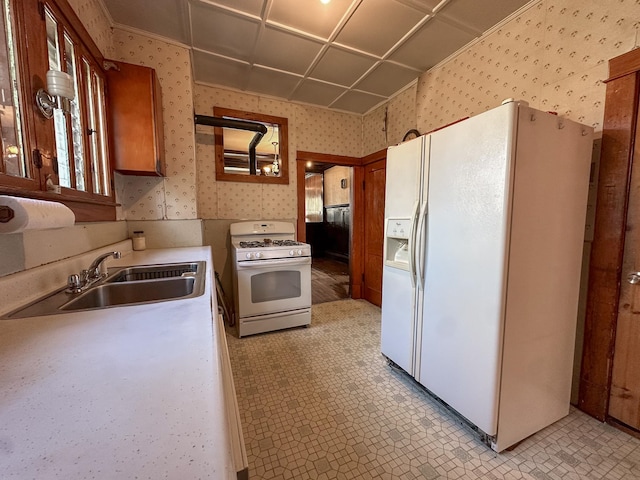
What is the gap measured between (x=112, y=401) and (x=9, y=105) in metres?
1.21

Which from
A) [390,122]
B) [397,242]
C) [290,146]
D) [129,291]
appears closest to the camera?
[129,291]

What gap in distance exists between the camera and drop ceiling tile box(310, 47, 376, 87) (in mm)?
2369

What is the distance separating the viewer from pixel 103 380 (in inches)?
20.4

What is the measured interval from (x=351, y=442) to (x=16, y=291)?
1.61m

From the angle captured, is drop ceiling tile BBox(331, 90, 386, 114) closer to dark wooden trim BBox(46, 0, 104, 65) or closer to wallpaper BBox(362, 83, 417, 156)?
wallpaper BBox(362, 83, 417, 156)

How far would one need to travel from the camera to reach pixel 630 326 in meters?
1.43

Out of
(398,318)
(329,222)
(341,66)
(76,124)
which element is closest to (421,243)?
(398,318)

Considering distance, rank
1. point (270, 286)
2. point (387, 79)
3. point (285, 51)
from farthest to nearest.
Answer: point (387, 79) → point (270, 286) → point (285, 51)

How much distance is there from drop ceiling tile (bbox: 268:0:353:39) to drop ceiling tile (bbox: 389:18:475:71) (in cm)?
67

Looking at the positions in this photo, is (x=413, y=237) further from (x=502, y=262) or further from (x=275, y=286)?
(x=275, y=286)

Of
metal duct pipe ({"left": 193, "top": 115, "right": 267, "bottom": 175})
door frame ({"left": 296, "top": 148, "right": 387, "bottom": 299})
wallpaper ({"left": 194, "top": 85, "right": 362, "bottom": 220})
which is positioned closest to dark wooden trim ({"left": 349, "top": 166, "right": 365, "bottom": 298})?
door frame ({"left": 296, "top": 148, "right": 387, "bottom": 299})

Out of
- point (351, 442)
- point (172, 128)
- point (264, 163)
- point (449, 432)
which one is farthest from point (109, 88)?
point (264, 163)

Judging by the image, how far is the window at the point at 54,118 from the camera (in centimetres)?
96

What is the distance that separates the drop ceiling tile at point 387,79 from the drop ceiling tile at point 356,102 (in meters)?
0.13
